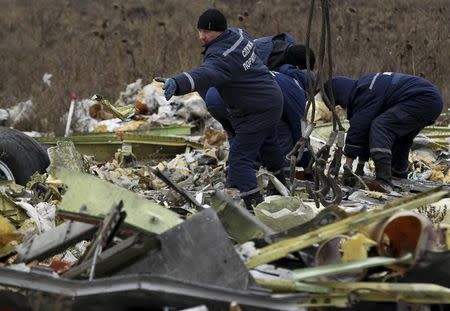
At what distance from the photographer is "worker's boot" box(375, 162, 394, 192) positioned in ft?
28.9

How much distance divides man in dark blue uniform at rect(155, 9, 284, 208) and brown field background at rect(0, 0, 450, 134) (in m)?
9.21

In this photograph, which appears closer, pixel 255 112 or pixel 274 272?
pixel 274 272

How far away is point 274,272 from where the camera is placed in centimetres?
387

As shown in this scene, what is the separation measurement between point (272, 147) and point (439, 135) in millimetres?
4123

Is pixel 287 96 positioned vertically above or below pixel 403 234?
below

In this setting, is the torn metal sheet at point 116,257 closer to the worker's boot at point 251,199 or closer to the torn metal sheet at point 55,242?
the torn metal sheet at point 55,242

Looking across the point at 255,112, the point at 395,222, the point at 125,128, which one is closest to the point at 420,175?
the point at 255,112

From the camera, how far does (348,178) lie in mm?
8883

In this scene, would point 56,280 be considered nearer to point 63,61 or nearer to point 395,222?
point 395,222

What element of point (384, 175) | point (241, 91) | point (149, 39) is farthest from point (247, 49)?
point (149, 39)

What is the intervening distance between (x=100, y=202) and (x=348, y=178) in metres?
5.11

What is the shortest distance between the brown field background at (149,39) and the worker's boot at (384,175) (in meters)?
8.43

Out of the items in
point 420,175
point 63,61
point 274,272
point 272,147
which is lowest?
point 63,61

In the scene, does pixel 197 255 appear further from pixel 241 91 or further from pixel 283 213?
pixel 241 91
